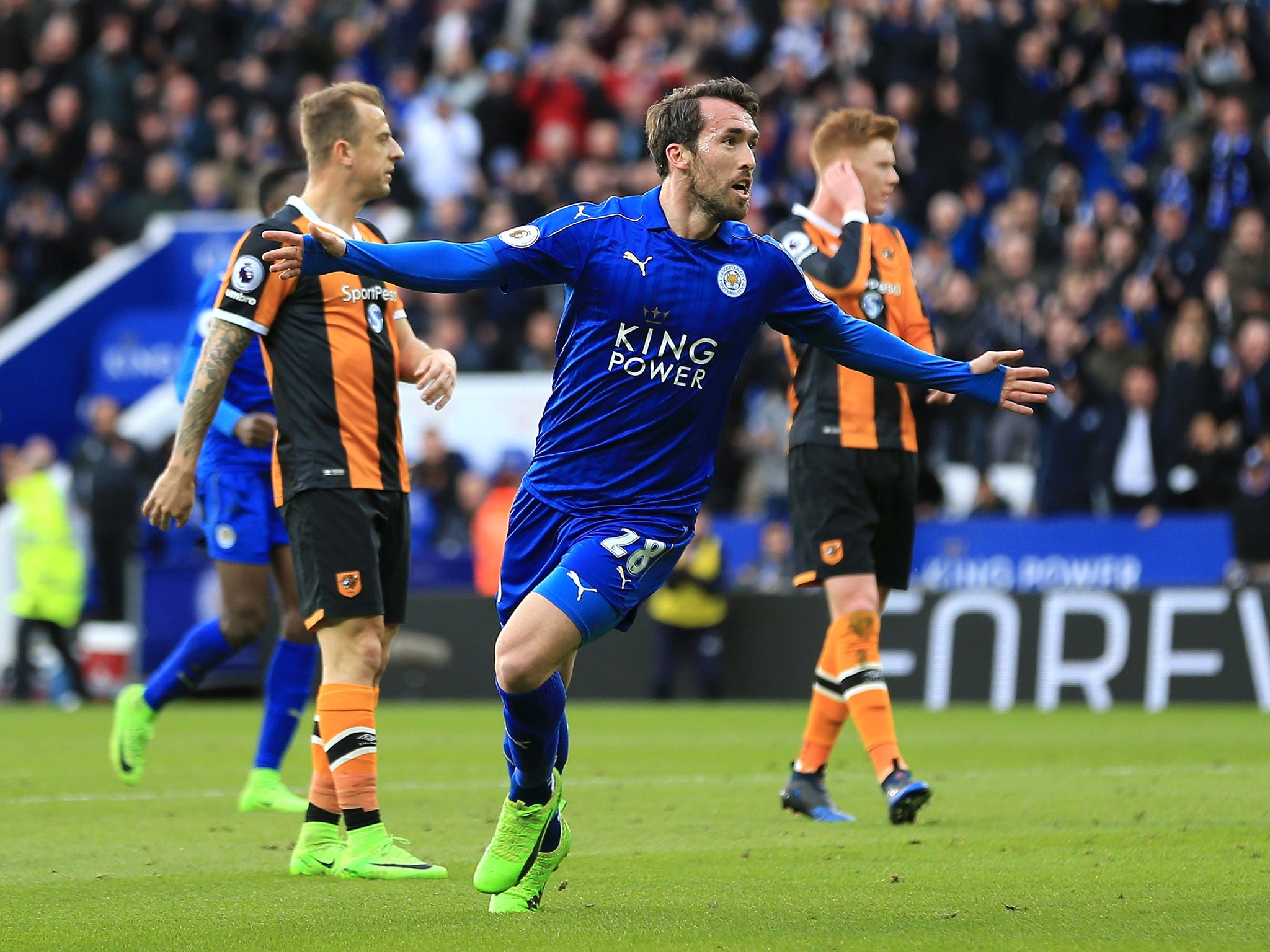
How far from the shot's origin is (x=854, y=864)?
621 centimetres

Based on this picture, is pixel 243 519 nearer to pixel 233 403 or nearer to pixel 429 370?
pixel 233 403

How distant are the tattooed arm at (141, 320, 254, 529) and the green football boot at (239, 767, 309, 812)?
81.1 inches

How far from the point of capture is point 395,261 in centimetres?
521

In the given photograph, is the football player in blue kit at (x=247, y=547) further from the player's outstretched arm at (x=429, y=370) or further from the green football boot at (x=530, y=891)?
the green football boot at (x=530, y=891)

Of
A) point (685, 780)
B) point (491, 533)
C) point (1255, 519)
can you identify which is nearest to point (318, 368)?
point (685, 780)

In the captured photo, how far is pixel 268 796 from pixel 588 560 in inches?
128

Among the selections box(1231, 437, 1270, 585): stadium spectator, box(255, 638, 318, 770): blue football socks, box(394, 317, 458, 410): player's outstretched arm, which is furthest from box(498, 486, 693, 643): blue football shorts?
box(1231, 437, 1270, 585): stadium spectator

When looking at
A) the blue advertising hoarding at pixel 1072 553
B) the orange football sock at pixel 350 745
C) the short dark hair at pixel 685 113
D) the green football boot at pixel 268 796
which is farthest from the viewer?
the blue advertising hoarding at pixel 1072 553

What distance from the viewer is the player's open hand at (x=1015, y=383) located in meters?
5.46

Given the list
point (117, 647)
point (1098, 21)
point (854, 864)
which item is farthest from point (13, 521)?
point (854, 864)

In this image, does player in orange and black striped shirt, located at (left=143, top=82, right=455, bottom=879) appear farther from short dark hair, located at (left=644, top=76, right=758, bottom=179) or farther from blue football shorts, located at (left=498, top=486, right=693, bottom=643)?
short dark hair, located at (left=644, top=76, right=758, bottom=179)

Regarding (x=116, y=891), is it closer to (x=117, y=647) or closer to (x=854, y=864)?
(x=854, y=864)

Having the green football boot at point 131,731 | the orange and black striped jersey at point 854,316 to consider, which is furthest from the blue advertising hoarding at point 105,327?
the orange and black striped jersey at point 854,316

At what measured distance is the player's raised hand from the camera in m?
7.87
